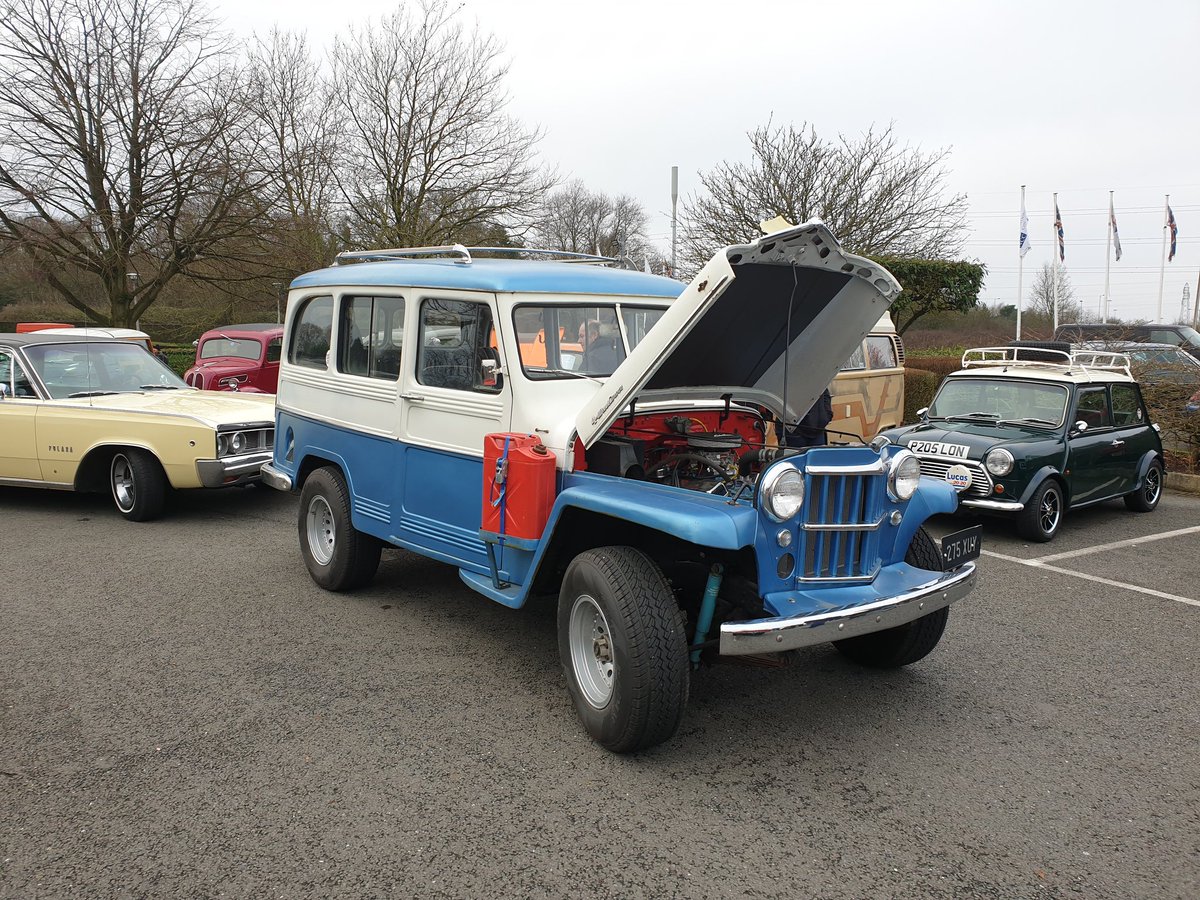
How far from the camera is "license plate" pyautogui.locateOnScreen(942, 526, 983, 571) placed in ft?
13.3

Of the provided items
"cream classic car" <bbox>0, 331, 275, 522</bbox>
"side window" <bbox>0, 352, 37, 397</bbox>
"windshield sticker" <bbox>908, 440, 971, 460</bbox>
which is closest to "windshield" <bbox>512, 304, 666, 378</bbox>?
"windshield sticker" <bbox>908, 440, 971, 460</bbox>

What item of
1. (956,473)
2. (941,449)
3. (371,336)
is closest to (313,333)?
(371,336)

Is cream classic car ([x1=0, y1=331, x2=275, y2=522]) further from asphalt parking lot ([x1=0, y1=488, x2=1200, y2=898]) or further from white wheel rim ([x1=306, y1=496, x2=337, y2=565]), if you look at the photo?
white wheel rim ([x1=306, y1=496, x2=337, y2=565])

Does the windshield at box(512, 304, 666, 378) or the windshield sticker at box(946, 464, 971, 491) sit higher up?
the windshield at box(512, 304, 666, 378)

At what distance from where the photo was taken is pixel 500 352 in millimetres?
4453

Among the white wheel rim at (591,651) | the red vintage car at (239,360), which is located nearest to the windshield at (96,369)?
the red vintage car at (239,360)

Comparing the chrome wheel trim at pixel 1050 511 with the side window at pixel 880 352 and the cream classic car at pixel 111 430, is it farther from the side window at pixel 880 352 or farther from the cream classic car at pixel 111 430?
the cream classic car at pixel 111 430

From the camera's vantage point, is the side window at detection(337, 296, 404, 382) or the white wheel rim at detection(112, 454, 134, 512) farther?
the white wheel rim at detection(112, 454, 134, 512)

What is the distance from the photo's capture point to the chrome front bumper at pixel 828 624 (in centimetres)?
322

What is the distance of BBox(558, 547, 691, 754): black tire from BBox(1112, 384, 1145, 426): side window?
7.02 metres

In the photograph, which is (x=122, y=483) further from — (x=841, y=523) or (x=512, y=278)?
(x=841, y=523)

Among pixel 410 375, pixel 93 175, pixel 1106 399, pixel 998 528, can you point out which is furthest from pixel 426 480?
pixel 93 175

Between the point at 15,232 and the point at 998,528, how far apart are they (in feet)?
63.3

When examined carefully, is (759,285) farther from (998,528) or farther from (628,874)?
(998,528)
